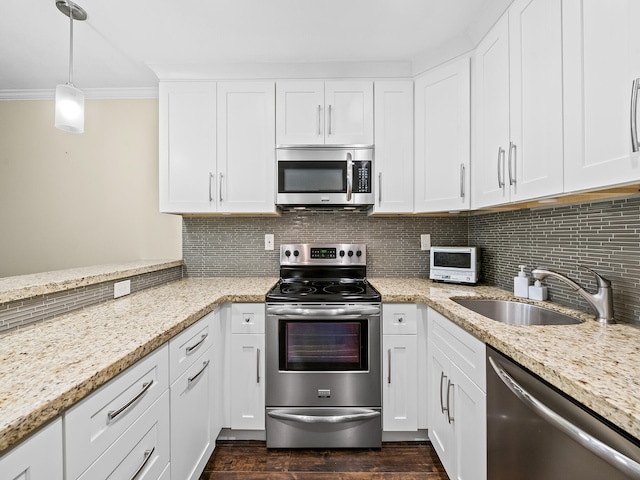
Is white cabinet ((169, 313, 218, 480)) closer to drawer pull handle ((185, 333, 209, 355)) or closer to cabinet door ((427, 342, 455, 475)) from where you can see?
drawer pull handle ((185, 333, 209, 355))

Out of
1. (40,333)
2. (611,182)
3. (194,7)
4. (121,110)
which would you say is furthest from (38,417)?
(121,110)

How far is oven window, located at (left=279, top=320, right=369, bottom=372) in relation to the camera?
5.87 feet

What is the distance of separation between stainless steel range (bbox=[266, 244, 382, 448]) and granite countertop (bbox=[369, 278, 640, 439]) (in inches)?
21.1

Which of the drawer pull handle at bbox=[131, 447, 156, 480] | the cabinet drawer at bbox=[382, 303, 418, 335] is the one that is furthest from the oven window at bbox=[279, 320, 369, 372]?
the drawer pull handle at bbox=[131, 447, 156, 480]

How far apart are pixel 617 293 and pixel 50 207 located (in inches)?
143

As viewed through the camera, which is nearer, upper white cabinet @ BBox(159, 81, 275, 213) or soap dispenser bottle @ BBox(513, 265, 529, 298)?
soap dispenser bottle @ BBox(513, 265, 529, 298)

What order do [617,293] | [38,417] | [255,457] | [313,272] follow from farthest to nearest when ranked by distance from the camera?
[313,272] < [255,457] < [617,293] < [38,417]

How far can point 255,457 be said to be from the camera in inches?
68.5

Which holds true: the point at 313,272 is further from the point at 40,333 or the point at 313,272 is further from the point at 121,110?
the point at 121,110

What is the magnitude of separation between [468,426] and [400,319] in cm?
64

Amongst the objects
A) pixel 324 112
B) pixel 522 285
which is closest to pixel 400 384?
pixel 522 285

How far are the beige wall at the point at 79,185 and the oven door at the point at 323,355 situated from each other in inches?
49.1

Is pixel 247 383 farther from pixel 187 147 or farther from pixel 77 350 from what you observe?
pixel 187 147

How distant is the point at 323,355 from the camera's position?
179 cm
